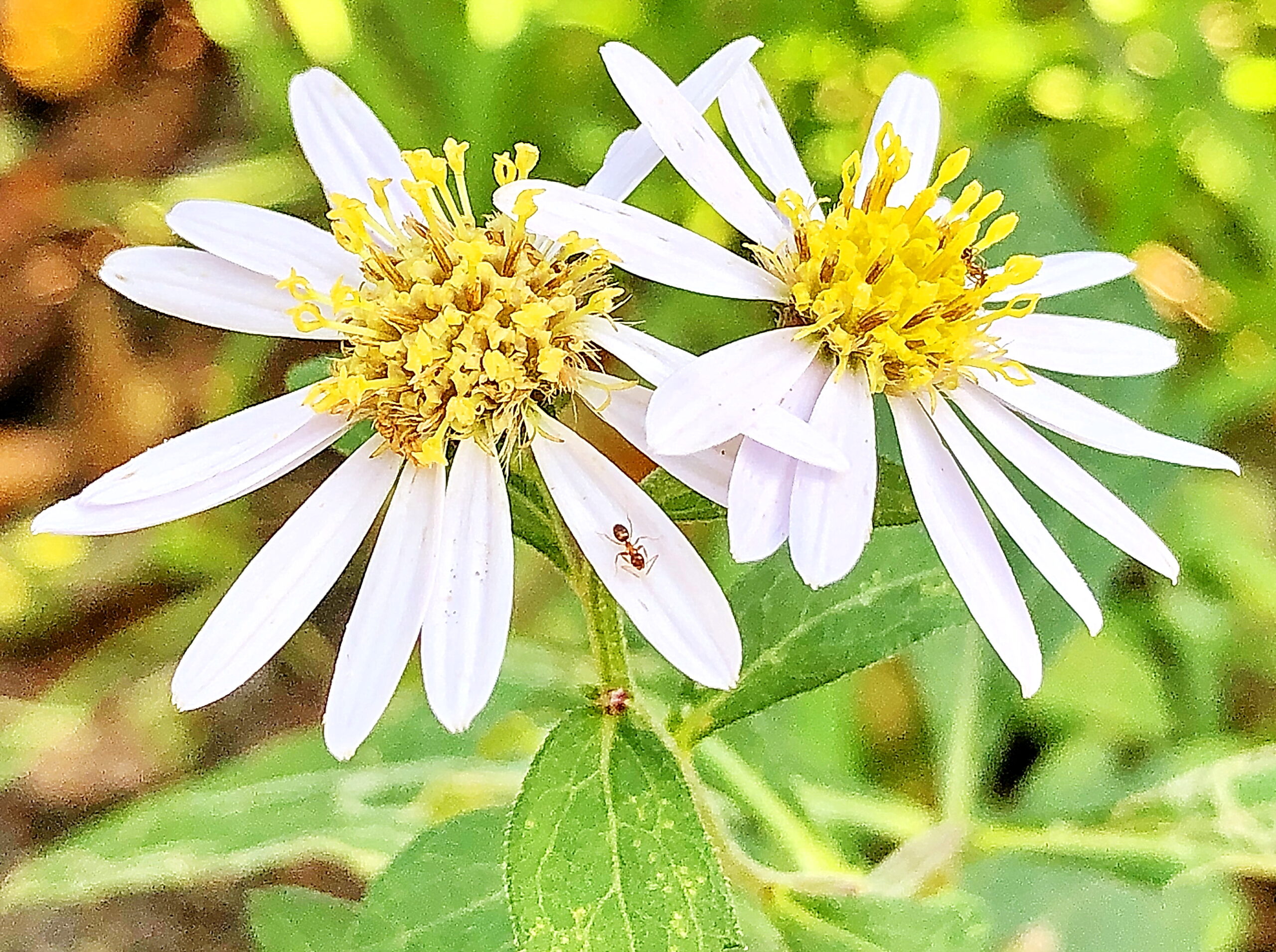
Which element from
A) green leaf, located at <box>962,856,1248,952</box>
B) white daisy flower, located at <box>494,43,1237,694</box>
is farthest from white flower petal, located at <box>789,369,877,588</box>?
green leaf, located at <box>962,856,1248,952</box>

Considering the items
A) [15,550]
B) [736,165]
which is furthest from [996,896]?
[15,550]

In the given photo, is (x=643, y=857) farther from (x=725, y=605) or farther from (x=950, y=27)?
(x=950, y=27)

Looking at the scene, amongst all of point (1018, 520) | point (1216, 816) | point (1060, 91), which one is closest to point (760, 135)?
point (1018, 520)

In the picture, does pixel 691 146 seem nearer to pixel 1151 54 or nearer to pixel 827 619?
pixel 827 619

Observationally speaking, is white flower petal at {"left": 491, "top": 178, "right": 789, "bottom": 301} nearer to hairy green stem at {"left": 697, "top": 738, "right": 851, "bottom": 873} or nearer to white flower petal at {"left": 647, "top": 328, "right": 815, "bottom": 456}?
white flower petal at {"left": 647, "top": 328, "right": 815, "bottom": 456}

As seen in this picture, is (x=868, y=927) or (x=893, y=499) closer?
(x=893, y=499)

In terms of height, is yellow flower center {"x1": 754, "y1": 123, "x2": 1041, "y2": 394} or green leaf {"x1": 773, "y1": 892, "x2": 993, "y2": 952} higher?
yellow flower center {"x1": 754, "y1": 123, "x2": 1041, "y2": 394}
